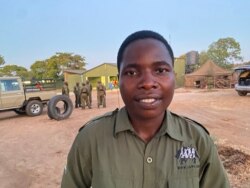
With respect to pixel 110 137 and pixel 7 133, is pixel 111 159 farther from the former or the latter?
pixel 7 133

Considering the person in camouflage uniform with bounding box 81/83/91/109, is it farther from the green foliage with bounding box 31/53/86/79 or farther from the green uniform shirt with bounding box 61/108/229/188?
the green foliage with bounding box 31/53/86/79

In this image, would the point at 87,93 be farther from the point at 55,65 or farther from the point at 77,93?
the point at 55,65

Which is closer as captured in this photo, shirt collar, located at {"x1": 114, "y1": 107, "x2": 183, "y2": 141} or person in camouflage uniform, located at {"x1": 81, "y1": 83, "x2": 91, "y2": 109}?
shirt collar, located at {"x1": 114, "y1": 107, "x2": 183, "y2": 141}

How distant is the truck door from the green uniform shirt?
10.8m

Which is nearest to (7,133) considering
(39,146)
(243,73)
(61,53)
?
(39,146)

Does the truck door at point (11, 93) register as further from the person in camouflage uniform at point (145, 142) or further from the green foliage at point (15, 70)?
the green foliage at point (15, 70)

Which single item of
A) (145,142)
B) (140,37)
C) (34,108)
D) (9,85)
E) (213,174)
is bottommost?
(34,108)

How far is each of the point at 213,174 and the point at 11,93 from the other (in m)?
11.4

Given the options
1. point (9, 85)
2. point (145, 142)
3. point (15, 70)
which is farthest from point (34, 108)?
point (15, 70)

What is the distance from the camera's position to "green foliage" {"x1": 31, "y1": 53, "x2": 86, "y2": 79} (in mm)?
49094

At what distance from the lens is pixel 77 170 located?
1.31 metres

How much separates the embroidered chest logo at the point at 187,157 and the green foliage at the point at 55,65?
48405 mm

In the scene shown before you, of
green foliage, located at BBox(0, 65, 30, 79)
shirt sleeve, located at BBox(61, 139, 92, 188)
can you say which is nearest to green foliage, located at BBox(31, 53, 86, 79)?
green foliage, located at BBox(0, 65, 30, 79)

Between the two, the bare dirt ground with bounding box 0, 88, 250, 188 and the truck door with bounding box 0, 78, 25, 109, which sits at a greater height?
the truck door with bounding box 0, 78, 25, 109
